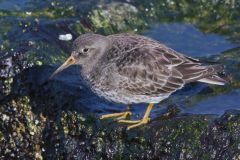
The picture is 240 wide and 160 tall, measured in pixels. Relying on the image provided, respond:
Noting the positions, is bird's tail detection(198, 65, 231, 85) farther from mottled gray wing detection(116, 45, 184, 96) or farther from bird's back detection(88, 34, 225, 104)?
mottled gray wing detection(116, 45, 184, 96)

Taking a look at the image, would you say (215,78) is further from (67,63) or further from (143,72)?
(67,63)

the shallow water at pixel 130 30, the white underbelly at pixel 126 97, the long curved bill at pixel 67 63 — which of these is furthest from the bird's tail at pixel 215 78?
the long curved bill at pixel 67 63

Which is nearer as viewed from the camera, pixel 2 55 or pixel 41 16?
pixel 2 55

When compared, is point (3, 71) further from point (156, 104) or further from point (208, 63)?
point (208, 63)

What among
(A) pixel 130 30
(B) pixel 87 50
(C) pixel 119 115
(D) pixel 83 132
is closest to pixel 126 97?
(C) pixel 119 115

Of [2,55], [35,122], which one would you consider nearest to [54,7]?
[2,55]
